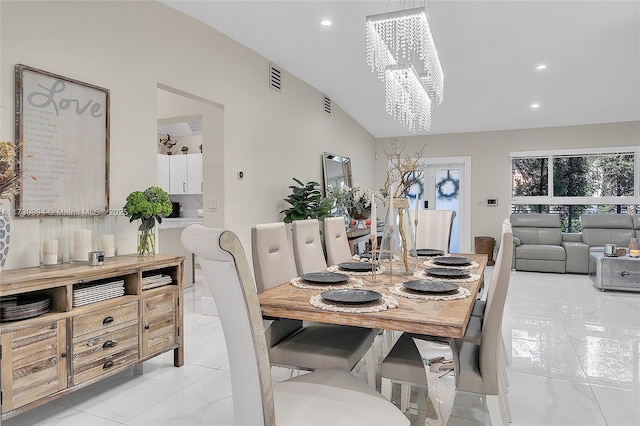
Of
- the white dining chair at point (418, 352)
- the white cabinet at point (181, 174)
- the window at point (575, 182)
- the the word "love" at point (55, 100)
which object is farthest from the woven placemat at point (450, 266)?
the window at point (575, 182)

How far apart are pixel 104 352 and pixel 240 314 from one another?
161 centimetres

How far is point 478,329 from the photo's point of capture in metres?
2.06

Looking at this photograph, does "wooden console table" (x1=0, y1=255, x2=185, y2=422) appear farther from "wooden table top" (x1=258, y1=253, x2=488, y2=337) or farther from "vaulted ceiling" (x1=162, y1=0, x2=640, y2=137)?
"vaulted ceiling" (x1=162, y1=0, x2=640, y2=137)

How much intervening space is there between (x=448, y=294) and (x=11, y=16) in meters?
2.75

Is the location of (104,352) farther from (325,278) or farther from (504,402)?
(504,402)

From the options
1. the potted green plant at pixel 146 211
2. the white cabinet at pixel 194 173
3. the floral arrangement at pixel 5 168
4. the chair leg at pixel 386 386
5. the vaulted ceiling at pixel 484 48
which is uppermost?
the vaulted ceiling at pixel 484 48

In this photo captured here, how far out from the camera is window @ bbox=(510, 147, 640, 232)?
23.2 feet

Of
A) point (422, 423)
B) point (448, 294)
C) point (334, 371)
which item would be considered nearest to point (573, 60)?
point (448, 294)

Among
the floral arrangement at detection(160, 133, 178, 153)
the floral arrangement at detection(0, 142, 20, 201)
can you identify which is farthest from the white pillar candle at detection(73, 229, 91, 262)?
the floral arrangement at detection(160, 133, 178, 153)

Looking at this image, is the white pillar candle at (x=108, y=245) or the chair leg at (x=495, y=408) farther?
the white pillar candle at (x=108, y=245)

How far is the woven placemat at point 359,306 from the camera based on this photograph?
1.53 m

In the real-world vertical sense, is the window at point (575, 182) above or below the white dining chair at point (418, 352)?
above

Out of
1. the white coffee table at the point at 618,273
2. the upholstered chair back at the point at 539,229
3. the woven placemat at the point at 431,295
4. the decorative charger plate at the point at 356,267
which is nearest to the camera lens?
the woven placemat at the point at 431,295

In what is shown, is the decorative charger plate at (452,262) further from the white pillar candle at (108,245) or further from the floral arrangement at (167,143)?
the floral arrangement at (167,143)
